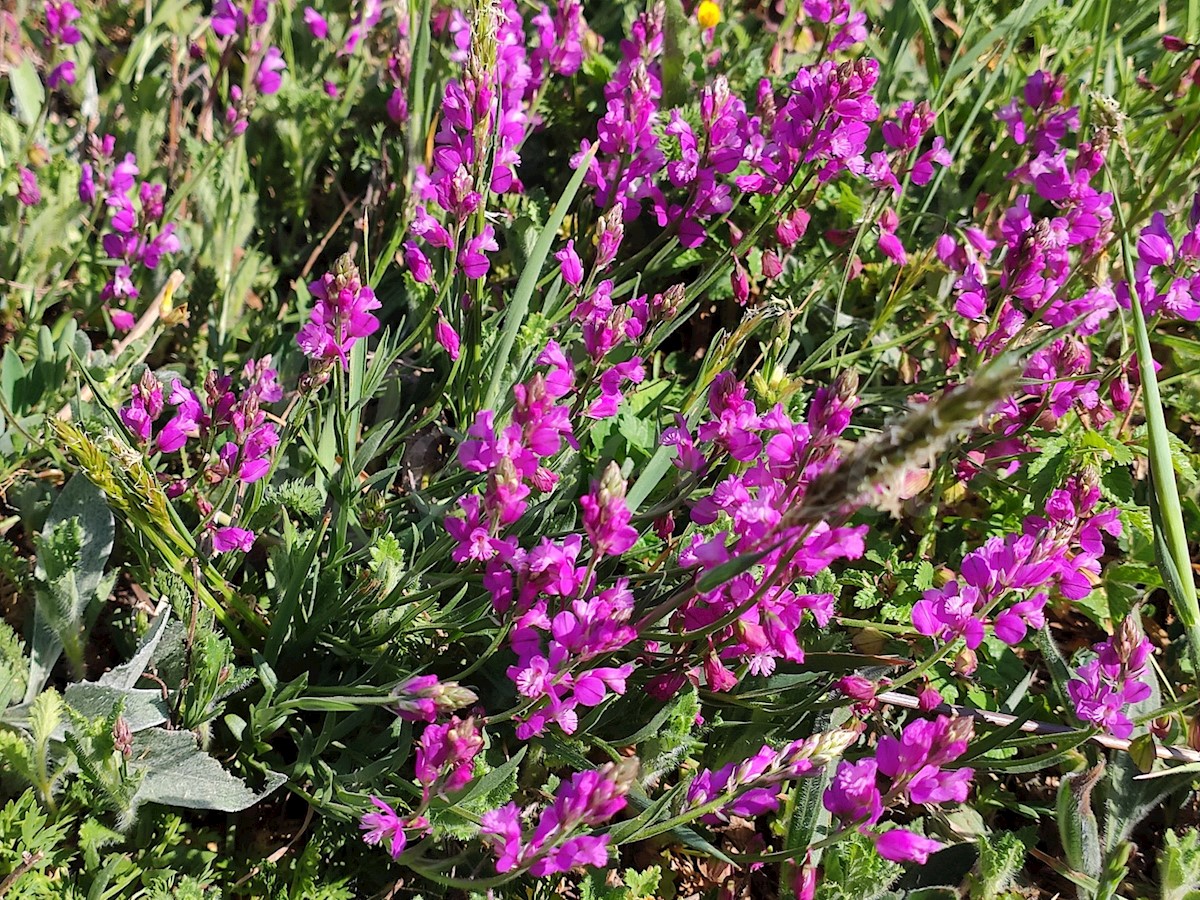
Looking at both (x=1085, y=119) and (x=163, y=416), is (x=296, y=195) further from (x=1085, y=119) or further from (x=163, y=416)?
(x=1085, y=119)

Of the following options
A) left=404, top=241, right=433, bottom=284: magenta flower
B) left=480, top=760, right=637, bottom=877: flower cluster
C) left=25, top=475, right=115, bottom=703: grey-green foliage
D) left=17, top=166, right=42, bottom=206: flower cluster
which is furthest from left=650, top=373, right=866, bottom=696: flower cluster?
left=17, top=166, right=42, bottom=206: flower cluster

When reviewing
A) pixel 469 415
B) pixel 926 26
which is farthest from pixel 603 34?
pixel 469 415

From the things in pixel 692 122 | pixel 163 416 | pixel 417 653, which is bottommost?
pixel 417 653

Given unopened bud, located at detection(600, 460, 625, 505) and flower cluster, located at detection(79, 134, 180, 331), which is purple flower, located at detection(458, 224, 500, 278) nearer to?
unopened bud, located at detection(600, 460, 625, 505)

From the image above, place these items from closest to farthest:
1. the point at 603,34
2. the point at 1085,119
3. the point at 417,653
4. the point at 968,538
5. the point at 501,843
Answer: the point at 501,843 < the point at 417,653 < the point at 968,538 < the point at 1085,119 < the point at 603,34

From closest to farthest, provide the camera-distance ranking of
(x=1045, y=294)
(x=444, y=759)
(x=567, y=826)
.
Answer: (x=567, y=826) → (x=444, y=759) → (x=1045, y=294)

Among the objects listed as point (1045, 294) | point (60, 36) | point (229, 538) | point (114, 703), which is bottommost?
point (114, 703)

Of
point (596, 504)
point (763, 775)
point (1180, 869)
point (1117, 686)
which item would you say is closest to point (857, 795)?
point (763, 775)

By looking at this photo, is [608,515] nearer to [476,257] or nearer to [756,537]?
[756,537]
